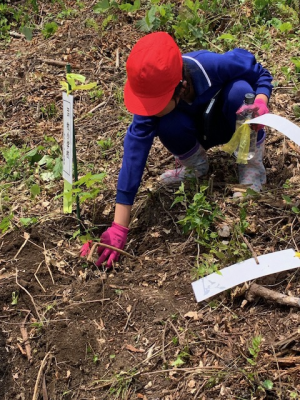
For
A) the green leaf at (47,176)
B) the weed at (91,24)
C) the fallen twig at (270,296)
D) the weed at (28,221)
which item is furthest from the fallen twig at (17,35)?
the fallen twig at (270,296)

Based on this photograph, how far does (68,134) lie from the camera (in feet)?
6.65

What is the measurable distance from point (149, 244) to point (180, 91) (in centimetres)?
74

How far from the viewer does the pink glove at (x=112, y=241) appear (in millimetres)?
2162

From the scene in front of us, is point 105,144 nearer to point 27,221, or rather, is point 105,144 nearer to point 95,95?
point 95,95

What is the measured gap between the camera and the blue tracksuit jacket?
223cm

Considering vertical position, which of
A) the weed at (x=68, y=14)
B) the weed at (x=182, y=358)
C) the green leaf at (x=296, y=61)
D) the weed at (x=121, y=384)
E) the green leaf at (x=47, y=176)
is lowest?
the green leaf at (x=47, y=176)

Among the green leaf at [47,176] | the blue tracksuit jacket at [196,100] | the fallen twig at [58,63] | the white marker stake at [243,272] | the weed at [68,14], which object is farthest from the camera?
the weed at [68,14]

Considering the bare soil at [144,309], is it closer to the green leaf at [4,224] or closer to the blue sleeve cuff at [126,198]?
the green leaf at [4,224]

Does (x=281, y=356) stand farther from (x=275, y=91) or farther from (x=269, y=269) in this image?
(x=275, y=91)

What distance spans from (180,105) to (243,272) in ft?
2.95

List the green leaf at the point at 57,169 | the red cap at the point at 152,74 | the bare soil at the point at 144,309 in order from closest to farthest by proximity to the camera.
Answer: the bare soil at the point at 144,309 < the red cap at the point at 152,74 < the green leaf at the point at 57,169

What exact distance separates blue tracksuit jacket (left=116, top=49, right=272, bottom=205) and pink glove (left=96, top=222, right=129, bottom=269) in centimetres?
13

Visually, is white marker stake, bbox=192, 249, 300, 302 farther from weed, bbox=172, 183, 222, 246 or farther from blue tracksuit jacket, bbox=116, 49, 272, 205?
blue tracksuit jacket, bbox=116, 49, 272, 205

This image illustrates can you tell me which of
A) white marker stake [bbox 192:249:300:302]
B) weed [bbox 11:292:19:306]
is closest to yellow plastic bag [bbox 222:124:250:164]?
white marker stake [bbox 192:249:300:302]
